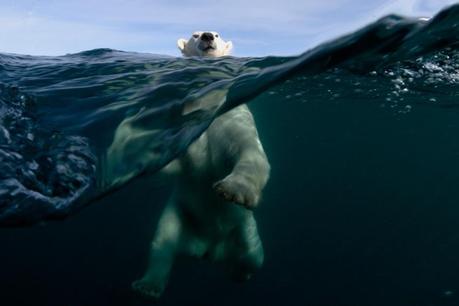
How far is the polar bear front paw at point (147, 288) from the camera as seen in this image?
5180mm

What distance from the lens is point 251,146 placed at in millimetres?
4918

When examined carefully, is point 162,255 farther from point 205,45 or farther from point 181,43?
point 181,43

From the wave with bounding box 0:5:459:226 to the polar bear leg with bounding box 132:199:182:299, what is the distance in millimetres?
719

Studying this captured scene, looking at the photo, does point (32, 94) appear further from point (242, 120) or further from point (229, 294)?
point (229, 294)

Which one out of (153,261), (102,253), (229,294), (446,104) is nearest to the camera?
(153,261)

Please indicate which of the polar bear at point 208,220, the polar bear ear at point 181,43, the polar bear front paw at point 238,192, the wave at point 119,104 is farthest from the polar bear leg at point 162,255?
the polar bear ear at point 181,43

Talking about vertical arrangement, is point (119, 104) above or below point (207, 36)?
below

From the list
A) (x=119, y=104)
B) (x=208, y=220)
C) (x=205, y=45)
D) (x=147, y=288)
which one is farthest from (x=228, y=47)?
(x=147, y=288)

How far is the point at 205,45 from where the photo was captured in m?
7.94

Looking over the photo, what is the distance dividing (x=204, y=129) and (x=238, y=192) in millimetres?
2096

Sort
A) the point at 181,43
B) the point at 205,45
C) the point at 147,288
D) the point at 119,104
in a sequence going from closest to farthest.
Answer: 1. the point at 147,288
2. the point at 119,104
3. the point at 205,45
4. the point at 181,43

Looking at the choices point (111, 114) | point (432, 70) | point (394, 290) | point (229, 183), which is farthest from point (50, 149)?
point (394, 290)

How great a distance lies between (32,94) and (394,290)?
27.2m

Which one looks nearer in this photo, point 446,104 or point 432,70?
point 432,70
